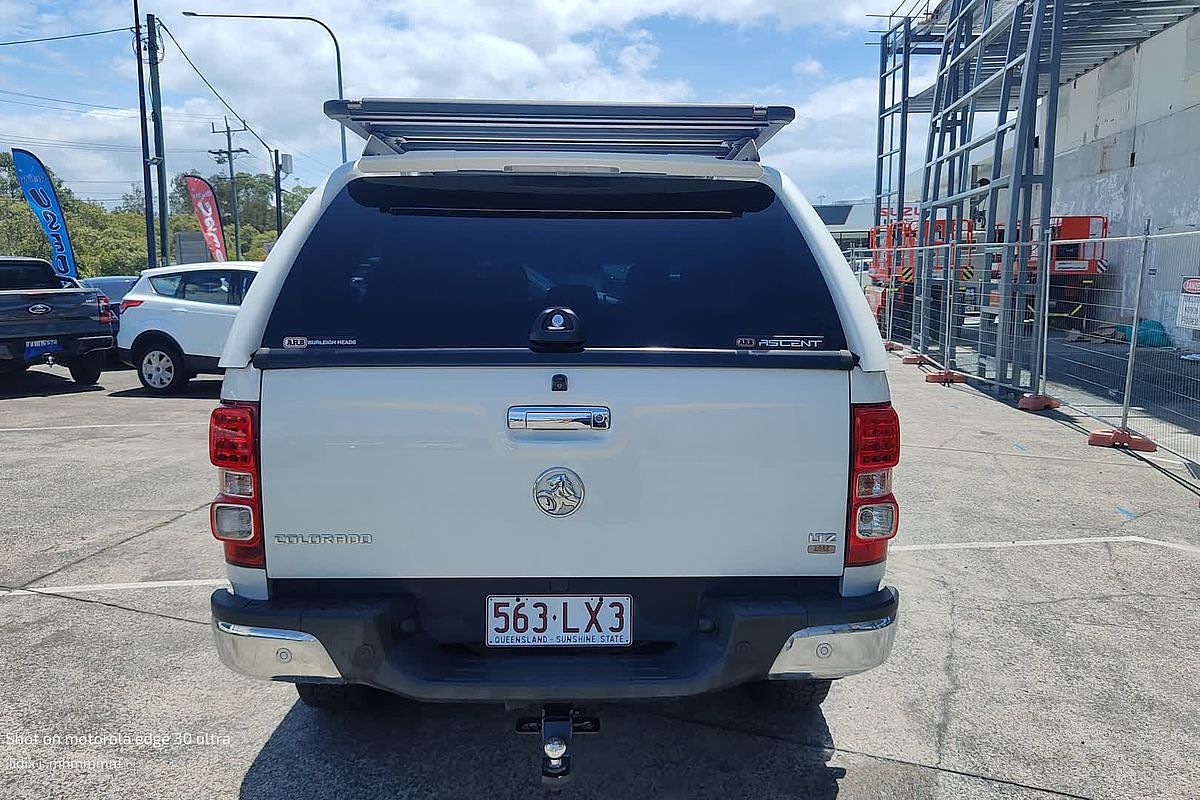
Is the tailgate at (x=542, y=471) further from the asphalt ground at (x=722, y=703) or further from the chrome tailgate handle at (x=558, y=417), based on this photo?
the asphalt ground at (x=722, y=703)

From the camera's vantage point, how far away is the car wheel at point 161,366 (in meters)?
11.5

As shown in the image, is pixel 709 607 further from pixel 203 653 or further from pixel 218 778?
pixel 203 653

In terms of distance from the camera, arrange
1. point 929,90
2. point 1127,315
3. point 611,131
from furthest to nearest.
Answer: point 929,90 → point 1127,315 → point 611,131

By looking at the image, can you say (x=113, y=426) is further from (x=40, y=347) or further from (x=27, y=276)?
(x=27, y=276)

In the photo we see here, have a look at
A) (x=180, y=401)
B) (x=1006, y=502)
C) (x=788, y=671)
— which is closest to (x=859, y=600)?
(x=788, y=671)

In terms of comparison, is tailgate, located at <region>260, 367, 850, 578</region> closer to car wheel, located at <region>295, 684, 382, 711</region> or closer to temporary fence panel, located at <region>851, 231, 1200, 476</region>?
car wheel, located at <region>295, 684, 382, 711</region>

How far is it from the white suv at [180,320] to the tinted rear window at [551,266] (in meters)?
9.28

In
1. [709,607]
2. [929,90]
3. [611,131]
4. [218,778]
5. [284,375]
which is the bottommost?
[218,778]

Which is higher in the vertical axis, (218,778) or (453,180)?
(453,180)

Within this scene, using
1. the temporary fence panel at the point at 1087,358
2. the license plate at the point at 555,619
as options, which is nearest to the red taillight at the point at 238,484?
the license plate at the point at 555,619

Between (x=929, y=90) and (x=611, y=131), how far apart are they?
18.4 metres

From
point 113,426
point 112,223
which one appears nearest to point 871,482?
point 113,426

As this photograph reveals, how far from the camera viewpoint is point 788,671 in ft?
8.36

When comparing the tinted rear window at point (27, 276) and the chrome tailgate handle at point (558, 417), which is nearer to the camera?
the chrome tailgate handle at point (558, 417)
